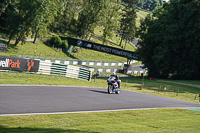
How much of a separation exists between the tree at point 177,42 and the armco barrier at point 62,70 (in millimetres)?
21653

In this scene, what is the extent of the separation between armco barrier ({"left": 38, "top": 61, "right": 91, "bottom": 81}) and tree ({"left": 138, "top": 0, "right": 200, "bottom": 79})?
21.7 metres

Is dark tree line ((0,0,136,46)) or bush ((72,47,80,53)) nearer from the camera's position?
dark tree line ((0,0,136,46))

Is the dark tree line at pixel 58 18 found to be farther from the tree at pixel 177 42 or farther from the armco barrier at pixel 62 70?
the armco barrier at pixel 62 70

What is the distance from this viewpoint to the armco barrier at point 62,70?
2983cm

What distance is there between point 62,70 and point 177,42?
2861cm

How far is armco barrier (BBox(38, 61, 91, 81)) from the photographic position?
29834mm

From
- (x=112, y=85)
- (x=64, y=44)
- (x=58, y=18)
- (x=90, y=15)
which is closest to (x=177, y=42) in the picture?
(x=64, y=44)

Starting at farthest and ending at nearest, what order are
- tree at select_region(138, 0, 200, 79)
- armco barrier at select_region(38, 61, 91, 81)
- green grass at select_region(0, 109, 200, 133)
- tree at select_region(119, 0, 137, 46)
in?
tree at select_region(119, 0, 137, 46) < tree at select_region(138, 0, 200, 79) < armco barrier at select_region(38, 61, 91, 81) < green grass at select_region(0, 109, 200, 133)

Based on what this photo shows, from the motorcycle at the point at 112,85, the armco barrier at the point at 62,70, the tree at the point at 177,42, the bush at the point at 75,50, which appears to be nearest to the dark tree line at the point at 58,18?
the bush at the point at 75,50

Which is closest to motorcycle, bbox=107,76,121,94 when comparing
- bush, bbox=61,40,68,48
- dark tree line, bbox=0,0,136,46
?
dark tree line, bbox=0,0,136,46

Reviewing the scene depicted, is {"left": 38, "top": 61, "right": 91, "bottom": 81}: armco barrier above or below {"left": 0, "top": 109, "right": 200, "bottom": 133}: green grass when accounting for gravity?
above

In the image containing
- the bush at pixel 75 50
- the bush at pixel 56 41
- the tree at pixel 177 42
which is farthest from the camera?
the bush at pixel 75 50

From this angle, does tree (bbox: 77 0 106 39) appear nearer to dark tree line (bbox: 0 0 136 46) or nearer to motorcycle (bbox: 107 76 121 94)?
dark tree line (bbox: 0 0 136 46)

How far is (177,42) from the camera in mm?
52312
